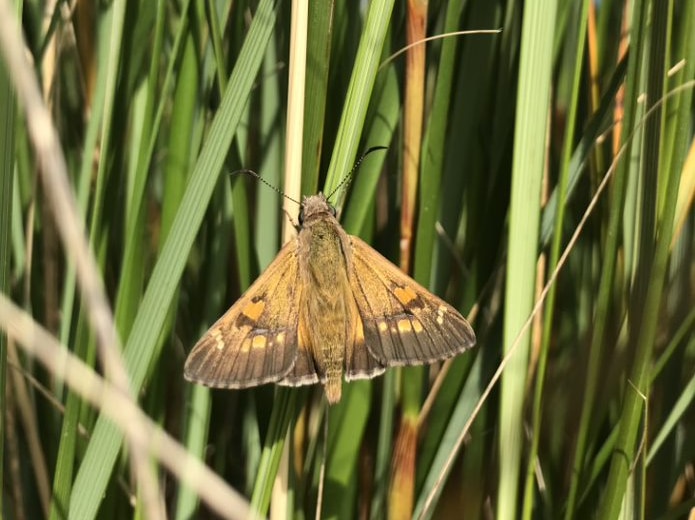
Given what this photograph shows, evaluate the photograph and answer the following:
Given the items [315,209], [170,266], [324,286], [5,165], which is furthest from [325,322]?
[5,165]

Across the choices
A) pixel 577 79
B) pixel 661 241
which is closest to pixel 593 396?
pixel 661 241

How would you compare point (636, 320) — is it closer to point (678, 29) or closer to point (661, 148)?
point (661, 148)

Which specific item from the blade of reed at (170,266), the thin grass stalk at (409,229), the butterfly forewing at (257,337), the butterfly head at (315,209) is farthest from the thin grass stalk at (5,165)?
the thin grass stalk at (409,229)

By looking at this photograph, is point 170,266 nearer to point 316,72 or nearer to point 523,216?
point 316,72

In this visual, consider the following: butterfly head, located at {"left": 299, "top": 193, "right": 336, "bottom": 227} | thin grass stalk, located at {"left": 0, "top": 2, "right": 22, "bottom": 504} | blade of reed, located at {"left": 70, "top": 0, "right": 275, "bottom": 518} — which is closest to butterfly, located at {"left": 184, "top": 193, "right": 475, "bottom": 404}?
butterfly head, located at {"left": 299, "top": 193, "right": 336, "bottom": 227}

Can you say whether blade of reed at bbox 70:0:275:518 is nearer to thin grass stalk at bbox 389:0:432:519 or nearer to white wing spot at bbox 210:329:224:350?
white wing spot at bbox 210:329:224:350

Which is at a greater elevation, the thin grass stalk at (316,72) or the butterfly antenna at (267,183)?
the thin grass stalk at (316,72)

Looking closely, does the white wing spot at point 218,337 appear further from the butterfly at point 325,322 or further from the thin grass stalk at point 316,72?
the thin grass stalk at point 316,72
